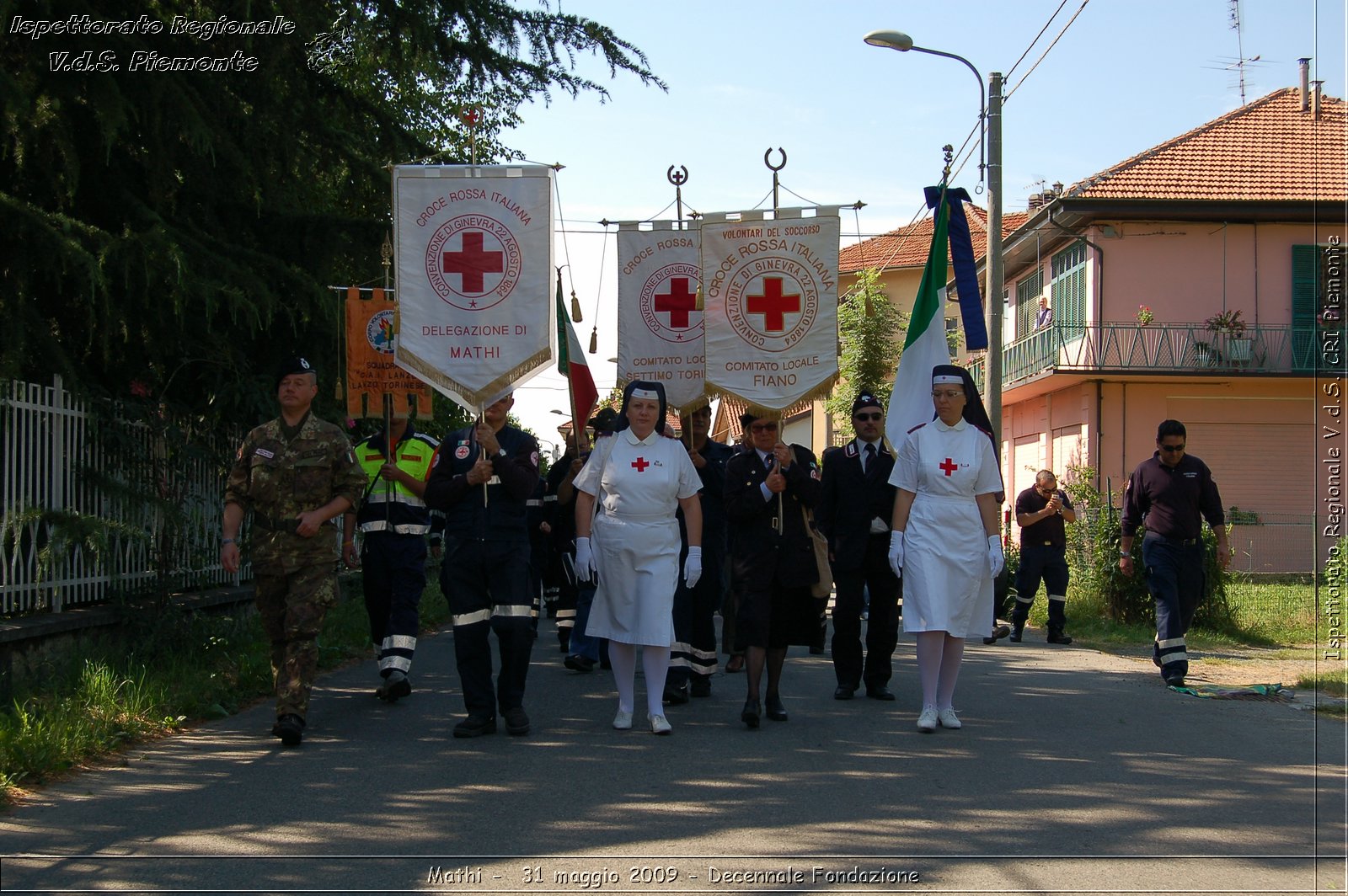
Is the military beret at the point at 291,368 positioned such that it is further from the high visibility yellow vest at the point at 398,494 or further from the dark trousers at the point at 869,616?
the dark trousers at the point at 869,616

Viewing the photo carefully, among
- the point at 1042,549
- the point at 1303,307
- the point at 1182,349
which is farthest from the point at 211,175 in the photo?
the point at 1303,307

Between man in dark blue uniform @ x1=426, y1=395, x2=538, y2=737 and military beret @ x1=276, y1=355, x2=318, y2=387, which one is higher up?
military beret @ x1=276, y1=355, x2=318, y2=387

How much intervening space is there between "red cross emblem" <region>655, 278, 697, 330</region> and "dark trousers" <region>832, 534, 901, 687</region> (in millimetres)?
2408

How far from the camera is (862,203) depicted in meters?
9.73

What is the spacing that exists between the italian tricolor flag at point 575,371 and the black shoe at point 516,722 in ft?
9.02

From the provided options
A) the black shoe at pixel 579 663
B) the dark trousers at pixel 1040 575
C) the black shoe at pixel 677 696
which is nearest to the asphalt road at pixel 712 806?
the black shoe at pixel 677 696

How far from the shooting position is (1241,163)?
29.8 meters

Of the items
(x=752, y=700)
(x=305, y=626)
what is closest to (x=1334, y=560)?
(x=752, y=700)

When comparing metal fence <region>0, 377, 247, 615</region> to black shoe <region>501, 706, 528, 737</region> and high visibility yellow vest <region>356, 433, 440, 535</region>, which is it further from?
black shoe <region>501, 706, 528, 737</region>

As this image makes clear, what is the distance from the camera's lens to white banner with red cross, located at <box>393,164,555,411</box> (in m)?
8.59

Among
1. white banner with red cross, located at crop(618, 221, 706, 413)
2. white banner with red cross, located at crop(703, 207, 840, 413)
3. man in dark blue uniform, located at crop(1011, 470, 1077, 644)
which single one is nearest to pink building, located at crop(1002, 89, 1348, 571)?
man in dark blue uniform, located at crop(1011, 470, 1077, 644)

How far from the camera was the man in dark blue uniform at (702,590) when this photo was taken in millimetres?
9305

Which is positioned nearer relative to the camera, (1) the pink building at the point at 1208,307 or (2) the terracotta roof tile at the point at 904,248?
(1) the pink building at the point at 1208,307

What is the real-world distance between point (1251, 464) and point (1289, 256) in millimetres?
4679
